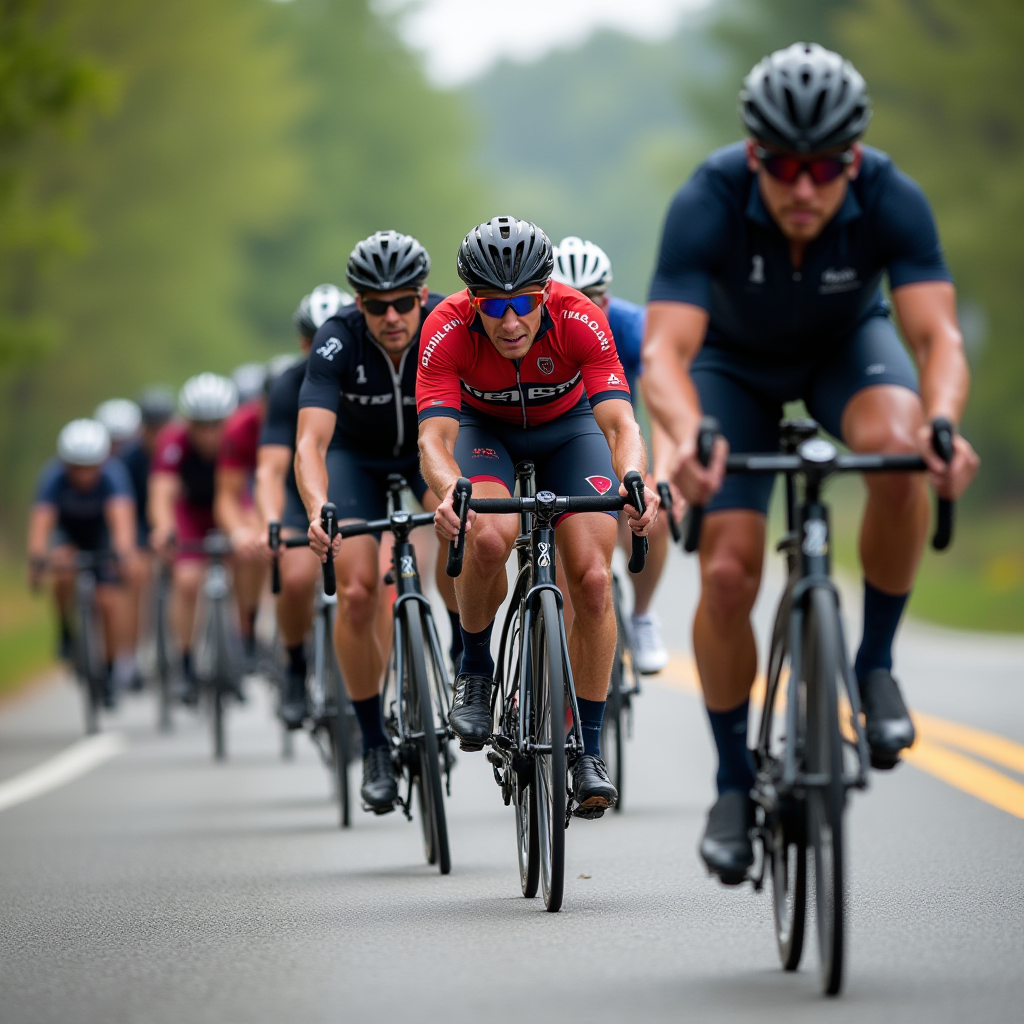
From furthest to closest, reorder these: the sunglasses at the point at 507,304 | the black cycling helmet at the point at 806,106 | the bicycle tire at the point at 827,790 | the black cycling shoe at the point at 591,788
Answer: the sunglasses at the point at 507,304 → the black cycling shoe at the point at 591,788 → the black cycling helmet at the point at 806,106 → the bicycle tire at the point at 827,790

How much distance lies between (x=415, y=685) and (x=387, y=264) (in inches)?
69.9

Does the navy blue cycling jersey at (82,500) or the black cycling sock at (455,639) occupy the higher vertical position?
the navy blue cycling jersey at (82,500)

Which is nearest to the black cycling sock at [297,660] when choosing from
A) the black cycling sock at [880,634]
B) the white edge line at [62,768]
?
the white edge line at [62,768]

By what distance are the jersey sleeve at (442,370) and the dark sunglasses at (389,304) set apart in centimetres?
130

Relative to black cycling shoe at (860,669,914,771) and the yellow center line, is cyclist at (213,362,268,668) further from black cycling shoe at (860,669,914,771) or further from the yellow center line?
black cycling shoe at (860,669,914,771)

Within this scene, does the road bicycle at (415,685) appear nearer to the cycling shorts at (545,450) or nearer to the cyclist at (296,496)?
the cycling shorts at (545,450)

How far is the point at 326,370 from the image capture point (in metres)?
9.02

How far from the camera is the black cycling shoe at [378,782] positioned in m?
8.61

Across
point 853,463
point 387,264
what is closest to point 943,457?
point 853,463

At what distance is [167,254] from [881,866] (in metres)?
34.0

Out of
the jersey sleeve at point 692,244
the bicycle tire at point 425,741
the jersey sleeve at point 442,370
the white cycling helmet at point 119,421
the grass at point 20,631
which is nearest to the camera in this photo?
the jersey sleeve at point 692,244

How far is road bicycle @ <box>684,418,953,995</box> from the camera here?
17.1 feet

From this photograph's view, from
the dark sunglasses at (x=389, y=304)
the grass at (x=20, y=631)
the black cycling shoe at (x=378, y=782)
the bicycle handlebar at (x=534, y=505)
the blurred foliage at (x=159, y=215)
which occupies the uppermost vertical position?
the blurred foliage at (x=159, y=215)

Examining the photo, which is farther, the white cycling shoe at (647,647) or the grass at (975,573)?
the grass at (975,573)
